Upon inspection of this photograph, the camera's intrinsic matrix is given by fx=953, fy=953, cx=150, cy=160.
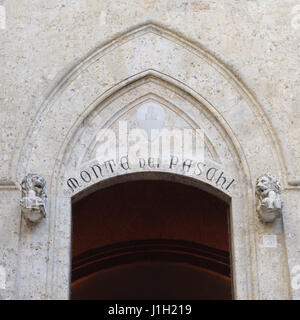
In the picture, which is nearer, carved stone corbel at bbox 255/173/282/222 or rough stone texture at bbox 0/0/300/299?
carved stone corbel at bbox 255/173/282/222

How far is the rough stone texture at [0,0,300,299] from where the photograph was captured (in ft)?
34.5

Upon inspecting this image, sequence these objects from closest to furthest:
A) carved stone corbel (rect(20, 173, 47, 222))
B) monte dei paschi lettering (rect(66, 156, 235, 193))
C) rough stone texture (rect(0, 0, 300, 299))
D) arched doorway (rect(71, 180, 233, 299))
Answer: carved stone corbel (rect(20, 173, 47, 222)), rough stone texture (rect(0, 0, 300, 299)), monte dei paschi lettering (rect(66, 156, 235, 193)), arched doorway (rect(71, 180, 233, 299))

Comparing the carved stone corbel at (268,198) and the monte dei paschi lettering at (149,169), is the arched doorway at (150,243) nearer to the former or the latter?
the monte dei paschi lettering at (149,169)

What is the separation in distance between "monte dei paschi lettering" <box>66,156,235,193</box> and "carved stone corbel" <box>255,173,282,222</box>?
1.61ft

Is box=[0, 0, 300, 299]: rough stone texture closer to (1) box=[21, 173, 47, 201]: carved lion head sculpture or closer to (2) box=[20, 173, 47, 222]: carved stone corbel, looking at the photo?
(2) box=[20, 173, 47, 222]: carved stone corbel

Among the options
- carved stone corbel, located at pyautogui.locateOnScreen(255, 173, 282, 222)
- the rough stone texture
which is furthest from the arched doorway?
carved stone corbel, located at pyautogui.locateOnScreen(255, 173, 282, 222)

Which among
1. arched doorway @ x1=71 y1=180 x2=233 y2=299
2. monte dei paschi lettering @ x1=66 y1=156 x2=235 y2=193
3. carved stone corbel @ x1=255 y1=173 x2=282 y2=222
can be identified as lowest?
carved stone corbel @ x1=255 y1=173 x2=282 y2=222

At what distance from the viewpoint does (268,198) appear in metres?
10.4

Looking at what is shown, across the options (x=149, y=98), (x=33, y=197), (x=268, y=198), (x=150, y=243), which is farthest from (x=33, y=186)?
(x=150, y=243)

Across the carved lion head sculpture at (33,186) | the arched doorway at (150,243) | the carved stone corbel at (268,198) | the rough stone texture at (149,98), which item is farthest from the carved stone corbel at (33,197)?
the arched doorway at (150,243)

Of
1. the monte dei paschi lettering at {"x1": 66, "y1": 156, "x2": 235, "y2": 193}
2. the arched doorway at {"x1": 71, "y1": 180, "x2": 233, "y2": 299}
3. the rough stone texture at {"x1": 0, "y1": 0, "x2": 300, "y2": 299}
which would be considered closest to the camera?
the rough stone texture at {"x1": 0, "y1": 0, "x2": 300, "y2": 299}

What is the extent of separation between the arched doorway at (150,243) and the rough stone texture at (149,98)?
13.1ft

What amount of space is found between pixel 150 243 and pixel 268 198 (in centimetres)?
618
